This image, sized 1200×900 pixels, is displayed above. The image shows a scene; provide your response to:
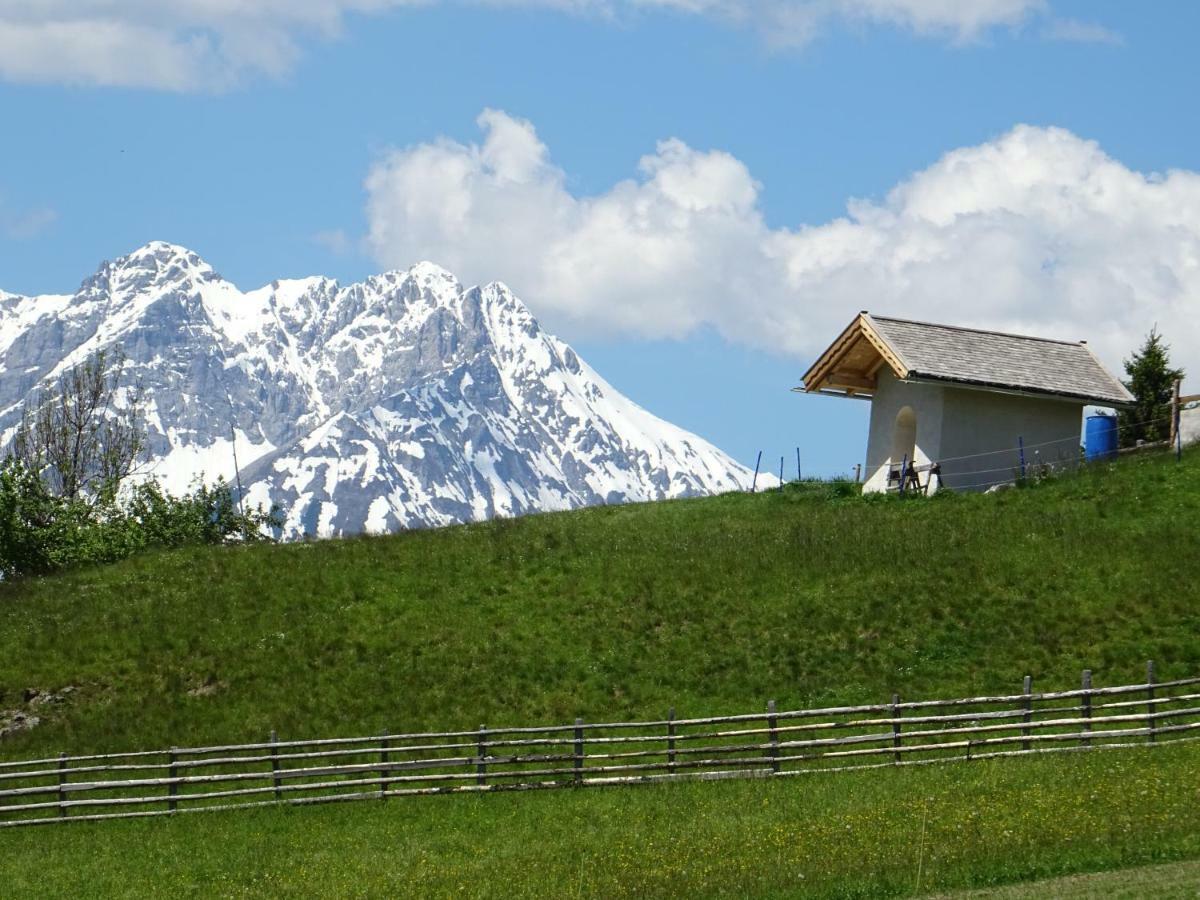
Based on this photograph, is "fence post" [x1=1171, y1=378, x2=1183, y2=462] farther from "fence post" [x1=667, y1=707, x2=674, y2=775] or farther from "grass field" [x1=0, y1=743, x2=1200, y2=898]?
"fence post" [x1=667, y1=707, x2=674, y2=775]

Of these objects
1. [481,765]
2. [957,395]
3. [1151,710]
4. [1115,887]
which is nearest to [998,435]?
[957,395]

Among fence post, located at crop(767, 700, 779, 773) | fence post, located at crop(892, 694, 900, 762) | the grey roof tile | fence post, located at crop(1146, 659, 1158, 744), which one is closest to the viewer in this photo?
fence post, located at crop(1146, 659, 1158, 744)

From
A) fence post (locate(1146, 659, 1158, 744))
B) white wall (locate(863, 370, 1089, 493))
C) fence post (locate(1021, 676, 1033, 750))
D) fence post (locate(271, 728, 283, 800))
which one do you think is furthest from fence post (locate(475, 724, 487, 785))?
white wall (locate(863, 370, 1089, 493))

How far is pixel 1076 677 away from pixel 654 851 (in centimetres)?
1352

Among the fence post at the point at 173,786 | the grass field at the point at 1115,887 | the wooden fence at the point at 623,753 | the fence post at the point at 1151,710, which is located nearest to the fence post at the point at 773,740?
the wooden fence at the point at 623,753

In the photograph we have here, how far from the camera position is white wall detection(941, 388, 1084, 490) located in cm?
5038

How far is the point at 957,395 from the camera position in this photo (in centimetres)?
5050

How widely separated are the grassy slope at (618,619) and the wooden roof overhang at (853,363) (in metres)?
6.21

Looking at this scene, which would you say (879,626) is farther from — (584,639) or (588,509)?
(588,509)

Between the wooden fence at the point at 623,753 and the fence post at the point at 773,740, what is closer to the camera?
the wooden fence at the point at 623,753

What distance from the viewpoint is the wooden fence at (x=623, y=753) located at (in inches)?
1168

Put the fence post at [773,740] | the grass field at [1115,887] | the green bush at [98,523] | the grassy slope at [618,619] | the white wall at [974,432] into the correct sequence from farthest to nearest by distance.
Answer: the green bush at [98,523], the white wall at [974,432], the grassy slope at [618,619], the fence post at [773,740], the grass field at [1115,887]

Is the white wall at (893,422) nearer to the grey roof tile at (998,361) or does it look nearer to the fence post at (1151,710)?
the grey roof tile at (998,361)

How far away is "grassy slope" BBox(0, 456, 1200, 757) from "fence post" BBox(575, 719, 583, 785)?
4.54 metres
